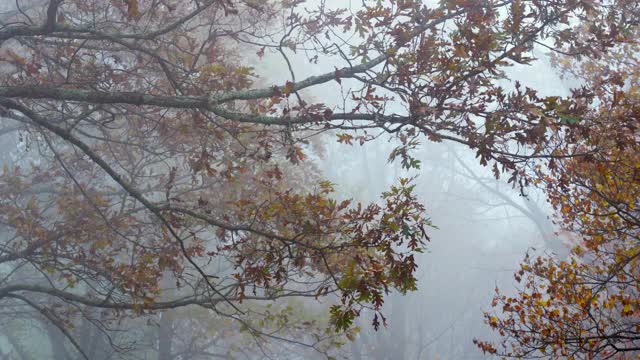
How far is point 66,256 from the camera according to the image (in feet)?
19.9

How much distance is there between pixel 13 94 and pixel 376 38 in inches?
115

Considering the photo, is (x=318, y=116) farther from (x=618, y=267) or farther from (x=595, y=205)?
(x=595, y=205)

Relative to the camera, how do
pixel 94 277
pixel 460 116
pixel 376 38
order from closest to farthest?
1. pixel 460 116
2. pixel 376 38
3. pixel 94 277

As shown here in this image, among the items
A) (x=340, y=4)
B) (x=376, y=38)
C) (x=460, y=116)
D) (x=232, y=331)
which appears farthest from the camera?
(x=340, y=4)

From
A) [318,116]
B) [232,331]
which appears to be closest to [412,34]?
[318,116]

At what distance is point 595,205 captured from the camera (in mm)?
6082

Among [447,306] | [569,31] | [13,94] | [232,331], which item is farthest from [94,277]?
[447,306]

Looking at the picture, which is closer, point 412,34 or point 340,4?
point 412,34

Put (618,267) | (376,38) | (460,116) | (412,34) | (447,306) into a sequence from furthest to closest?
(447,306), (618,267), (376,38), (412,34), (460,116)

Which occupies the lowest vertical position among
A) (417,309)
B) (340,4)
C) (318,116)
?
(318,116)

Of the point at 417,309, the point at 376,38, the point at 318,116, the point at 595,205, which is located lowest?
the point at 318,116

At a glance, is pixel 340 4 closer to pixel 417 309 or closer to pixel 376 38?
pixel 417 309

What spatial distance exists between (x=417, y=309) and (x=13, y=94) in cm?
2145

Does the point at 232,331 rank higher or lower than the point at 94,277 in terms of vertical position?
higher
